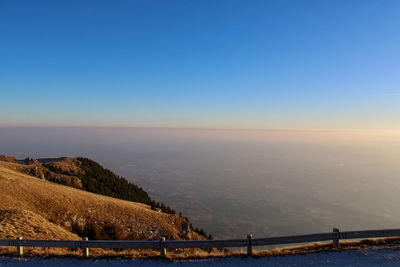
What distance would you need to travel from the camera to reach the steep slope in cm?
2238

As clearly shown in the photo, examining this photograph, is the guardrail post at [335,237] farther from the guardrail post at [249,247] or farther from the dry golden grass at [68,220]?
the guardrail post at [249,247]

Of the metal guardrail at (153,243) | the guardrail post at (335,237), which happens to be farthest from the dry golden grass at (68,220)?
the metal guardrail at (153,243)

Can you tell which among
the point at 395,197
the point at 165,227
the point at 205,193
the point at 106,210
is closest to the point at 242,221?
the point at 205,193

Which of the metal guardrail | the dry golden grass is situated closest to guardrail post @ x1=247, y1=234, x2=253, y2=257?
the metal guardrail

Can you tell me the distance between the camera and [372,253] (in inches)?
383

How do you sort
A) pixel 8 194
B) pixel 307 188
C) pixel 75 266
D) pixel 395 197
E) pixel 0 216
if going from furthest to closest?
pixel 307 188 < pixel 395 197 < pixel 8 194 < pixel 0 216 < pixel 75 266

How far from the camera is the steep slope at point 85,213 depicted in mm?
22375

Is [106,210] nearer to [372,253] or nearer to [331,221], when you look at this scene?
[372,253]

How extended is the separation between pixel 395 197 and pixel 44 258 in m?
170

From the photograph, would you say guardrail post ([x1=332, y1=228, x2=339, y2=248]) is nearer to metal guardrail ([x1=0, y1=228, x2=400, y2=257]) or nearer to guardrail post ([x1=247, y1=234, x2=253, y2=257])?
metal guardrail ([x1=0, y1=228, x2=400, y2=257])

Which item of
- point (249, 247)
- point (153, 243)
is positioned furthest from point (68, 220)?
point (249, 247)

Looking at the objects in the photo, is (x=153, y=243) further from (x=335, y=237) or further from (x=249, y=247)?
(x=335, y=237)

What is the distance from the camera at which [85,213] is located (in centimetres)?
2623

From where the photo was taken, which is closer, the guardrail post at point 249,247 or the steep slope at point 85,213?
the guardrail post at point 249,247
